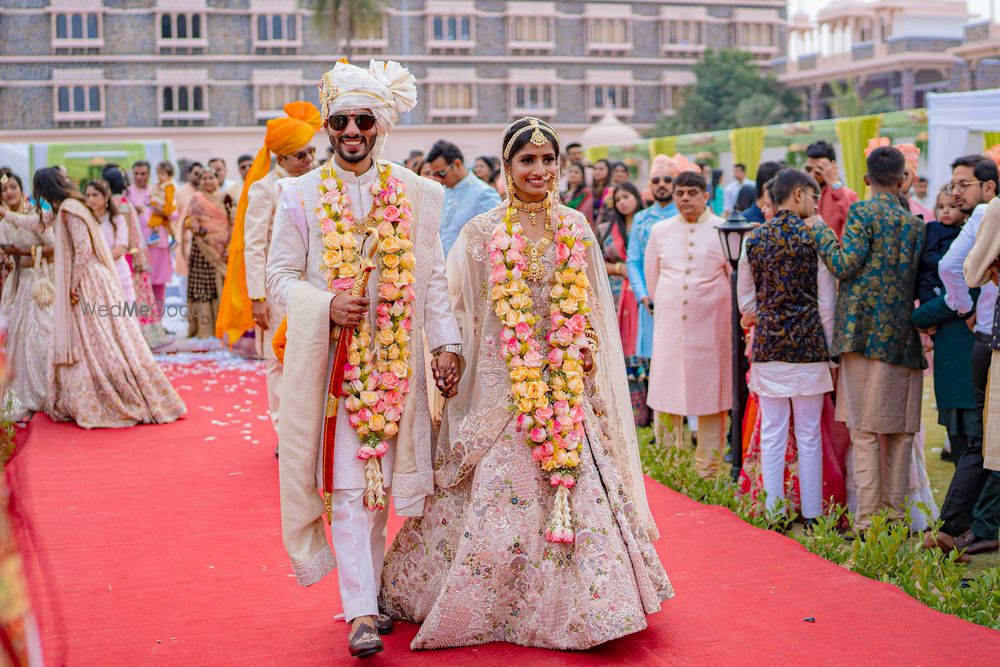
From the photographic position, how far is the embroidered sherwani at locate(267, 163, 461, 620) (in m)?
4.05

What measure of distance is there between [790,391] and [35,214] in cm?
577

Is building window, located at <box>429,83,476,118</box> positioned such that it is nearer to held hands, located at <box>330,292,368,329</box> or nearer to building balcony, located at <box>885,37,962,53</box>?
building balcony, located at <box>885,37,962,53</box>

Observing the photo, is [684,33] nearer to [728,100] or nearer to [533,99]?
[728,100]

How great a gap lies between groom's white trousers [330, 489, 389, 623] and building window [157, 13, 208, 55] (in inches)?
1748

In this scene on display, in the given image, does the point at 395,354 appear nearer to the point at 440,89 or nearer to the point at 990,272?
the point at 990,272

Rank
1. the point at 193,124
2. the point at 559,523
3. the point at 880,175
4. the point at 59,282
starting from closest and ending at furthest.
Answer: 1. the point at 559,523
2. the point at 880,175
3. the point at 59,282
4. the point at 193,124

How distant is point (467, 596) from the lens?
4.05 meters

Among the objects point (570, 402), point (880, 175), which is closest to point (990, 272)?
point (880, 175)

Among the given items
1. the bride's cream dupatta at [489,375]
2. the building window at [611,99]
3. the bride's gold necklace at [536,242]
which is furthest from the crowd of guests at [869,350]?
the building window at [611,99]

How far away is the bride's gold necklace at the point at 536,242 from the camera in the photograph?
4.30 meters

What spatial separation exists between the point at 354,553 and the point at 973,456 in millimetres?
2952

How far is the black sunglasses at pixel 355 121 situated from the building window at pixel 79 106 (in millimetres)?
44061

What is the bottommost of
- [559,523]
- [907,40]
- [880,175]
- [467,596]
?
[467,596]

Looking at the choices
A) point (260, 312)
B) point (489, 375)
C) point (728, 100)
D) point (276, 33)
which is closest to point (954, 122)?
point (260, 312)
